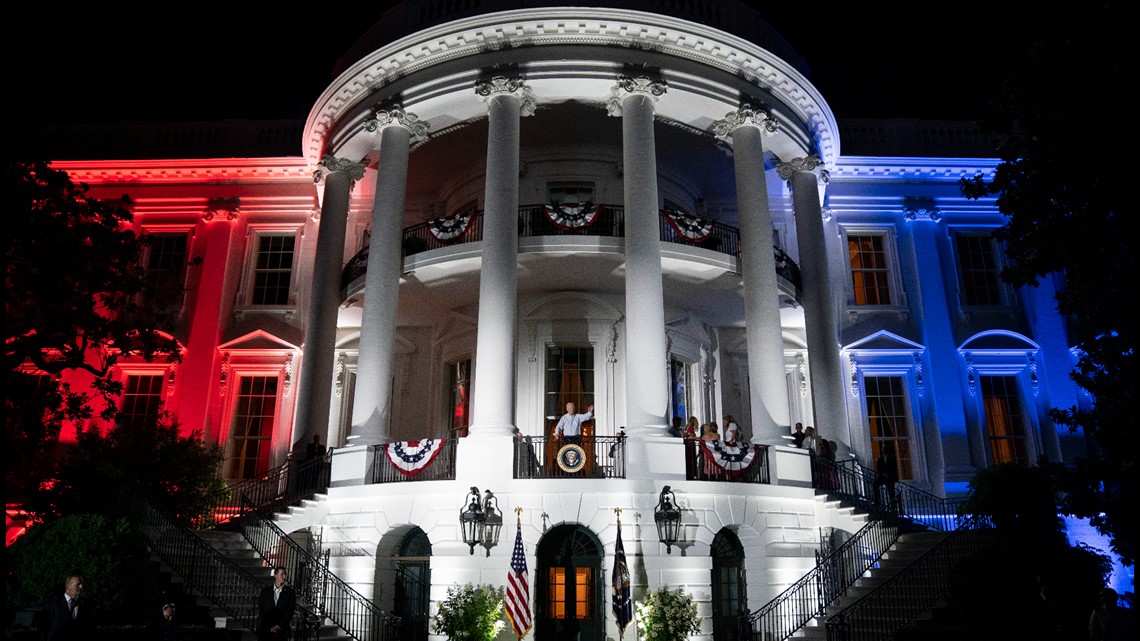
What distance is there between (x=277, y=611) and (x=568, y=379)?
395 inches

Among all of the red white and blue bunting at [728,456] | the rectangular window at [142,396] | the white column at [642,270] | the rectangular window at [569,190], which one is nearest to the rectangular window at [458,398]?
the rectangular window at [569,190]

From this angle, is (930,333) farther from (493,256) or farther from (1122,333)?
(493,256)

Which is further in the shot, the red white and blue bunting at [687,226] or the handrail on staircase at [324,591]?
the red white and blue bunting at [687,226]

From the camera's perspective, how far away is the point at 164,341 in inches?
712

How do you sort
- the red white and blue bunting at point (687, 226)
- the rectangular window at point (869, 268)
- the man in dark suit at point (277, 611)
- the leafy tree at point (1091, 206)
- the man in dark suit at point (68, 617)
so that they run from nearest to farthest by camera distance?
the man in dark suit at point (68, 617) → the man in dark suit at point (277, 611) → the leafy tree at point (1091, 206) → the red white and blue bunting at point (687, 226) → the rectangular window at point (869, 268)

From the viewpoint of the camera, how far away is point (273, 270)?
2223 centimetres

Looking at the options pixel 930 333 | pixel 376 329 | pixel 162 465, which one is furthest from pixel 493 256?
pixel 930 333

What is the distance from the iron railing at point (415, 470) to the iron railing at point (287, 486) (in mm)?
1746

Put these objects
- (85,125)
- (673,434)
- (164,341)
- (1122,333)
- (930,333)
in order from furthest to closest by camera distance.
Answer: (85,125)
(930,333)
(164,341)
(673,434)
(1122,333)

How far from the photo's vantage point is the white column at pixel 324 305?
18062mm

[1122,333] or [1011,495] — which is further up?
[1122,333]

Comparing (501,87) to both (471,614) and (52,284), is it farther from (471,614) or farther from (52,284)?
(471,614)

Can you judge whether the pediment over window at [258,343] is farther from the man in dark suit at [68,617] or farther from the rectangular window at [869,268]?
the rectangular window at [869,268]

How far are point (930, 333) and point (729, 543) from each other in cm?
1060
